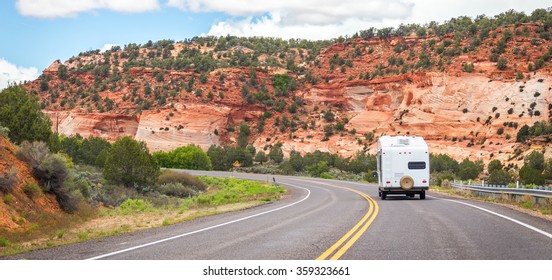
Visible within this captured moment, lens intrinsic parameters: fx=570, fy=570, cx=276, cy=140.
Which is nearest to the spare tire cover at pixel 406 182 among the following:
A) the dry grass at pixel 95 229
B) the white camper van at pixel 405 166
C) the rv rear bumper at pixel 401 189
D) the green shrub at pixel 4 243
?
the white camper van at pixel 405 166

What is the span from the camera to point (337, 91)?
10988 cm

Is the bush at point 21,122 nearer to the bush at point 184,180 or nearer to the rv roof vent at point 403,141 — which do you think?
the bush at point 184,180

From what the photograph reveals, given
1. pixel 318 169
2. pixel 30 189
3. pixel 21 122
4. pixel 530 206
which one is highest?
pixel 21 122

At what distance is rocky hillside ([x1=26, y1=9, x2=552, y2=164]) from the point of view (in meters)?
83.6

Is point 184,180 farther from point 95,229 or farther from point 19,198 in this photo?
point 95,229

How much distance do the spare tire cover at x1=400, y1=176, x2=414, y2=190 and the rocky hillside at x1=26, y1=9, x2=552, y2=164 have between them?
4724 cm

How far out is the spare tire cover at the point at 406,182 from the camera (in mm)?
27484

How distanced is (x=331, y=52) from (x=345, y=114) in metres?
20.8

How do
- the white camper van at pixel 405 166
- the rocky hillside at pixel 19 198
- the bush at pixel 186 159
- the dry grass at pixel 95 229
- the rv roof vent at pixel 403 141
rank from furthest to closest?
the bush at pixel 186 159
the rv roof vent at pixel 403 141
the white camper van at pixel 405 166
the rocky hillside at pixel 19 198
the dry grass at pixel 95 229

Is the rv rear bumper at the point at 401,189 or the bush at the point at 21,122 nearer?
the rv rear bumper at the point at 401,189

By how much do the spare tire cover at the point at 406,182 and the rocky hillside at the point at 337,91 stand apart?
47243mm

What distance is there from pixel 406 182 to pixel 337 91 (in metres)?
83.3

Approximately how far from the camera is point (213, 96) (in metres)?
106

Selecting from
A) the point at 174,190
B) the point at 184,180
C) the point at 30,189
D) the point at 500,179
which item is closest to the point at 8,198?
the point at 30,189
